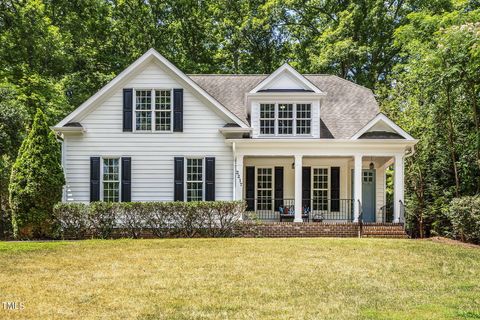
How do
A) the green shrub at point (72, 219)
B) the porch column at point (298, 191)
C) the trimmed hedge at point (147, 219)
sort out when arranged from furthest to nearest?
1. the porch column at point (298, 191)
2. the trimmed hedge at point (147, 219)
3. the green shrub at point (72, 219)

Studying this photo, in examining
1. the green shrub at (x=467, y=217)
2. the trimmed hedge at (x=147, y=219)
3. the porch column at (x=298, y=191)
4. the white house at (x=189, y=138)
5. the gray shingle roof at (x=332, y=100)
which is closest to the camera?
the green shrub at (x=467, y=217)

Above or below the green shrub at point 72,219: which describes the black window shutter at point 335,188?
above

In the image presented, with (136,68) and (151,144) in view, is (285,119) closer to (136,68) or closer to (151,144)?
(151,144)

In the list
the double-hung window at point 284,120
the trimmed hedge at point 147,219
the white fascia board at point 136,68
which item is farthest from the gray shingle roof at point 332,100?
the trimmed hedge at point 147,219

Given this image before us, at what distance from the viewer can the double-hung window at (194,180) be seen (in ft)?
64.3

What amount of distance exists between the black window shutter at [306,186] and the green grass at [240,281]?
7554 millimetres

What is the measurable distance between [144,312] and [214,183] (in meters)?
13.0

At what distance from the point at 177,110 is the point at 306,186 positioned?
20.6 feet

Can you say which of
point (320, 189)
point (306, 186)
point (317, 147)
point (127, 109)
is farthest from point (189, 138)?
point (320, 189)

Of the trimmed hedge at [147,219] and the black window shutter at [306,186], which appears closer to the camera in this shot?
the trimmed hedge at [147,219]

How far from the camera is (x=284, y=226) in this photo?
18156 mm

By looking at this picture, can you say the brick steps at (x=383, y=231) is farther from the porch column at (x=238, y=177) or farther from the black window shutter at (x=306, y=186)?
the porch column at (x=238, y=177)

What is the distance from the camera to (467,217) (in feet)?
53.1

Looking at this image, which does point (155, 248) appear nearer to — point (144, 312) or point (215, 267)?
point (215, 267)
